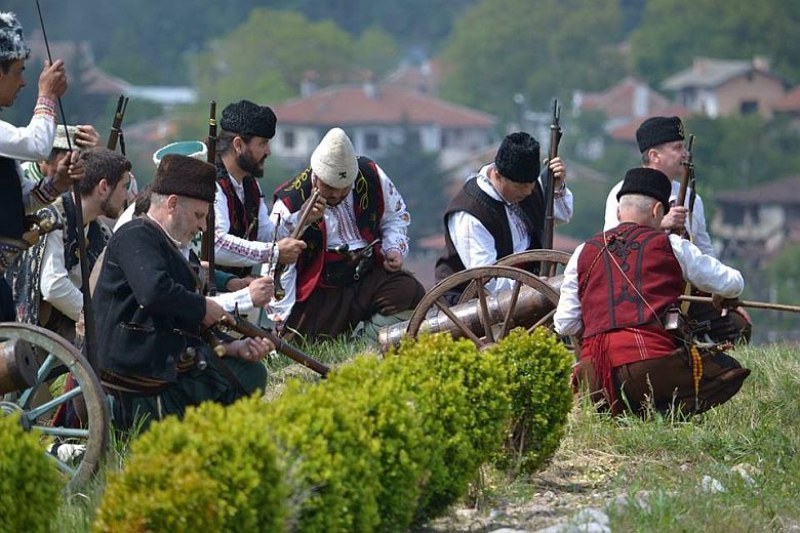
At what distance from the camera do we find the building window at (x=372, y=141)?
109 m

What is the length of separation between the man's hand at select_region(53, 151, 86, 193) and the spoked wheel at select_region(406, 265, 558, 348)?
220cm

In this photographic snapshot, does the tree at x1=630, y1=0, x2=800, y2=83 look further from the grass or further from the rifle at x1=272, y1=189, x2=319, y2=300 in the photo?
the grass

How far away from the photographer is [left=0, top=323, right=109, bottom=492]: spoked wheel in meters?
6.25

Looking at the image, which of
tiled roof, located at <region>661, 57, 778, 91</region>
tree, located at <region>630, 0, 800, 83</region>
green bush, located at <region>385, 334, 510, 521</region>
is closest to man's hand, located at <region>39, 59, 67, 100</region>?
green bush, located at <region>385, 334, 510, 521</region>

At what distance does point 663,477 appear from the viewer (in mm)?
6754

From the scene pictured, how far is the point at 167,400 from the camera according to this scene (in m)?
6.93

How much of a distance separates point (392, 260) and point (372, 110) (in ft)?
339

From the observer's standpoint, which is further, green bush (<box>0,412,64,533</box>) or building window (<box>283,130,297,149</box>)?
building window (<box>283,130,297,149</box>)

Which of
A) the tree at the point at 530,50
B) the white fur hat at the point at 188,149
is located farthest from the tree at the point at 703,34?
the white fur hat at the point at 188,149

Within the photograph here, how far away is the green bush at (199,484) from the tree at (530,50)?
385 feet

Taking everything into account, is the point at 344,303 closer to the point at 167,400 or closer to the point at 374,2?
the point at 167,400

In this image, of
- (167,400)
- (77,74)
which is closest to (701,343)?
(167,400)

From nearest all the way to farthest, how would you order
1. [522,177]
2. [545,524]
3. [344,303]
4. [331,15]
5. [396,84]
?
1. [545,524]
2. [522,177]
3. [344,303]
4. [396,84]
5. [331,15]

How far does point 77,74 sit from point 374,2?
53037mm
